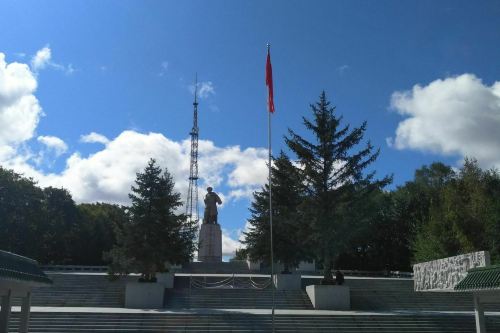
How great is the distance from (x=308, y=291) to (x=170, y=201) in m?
7.84

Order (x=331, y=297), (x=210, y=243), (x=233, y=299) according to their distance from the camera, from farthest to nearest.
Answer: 1. (x=210, y=243)
2. (x=233, y=299)
3. (x=331, y=297)

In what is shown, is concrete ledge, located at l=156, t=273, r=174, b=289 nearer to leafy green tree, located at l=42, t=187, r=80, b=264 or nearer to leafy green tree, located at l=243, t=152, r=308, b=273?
leafy green tree, located at l=243, t=152, r=308, b=273

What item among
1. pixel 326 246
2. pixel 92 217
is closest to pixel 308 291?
pixel 326 246

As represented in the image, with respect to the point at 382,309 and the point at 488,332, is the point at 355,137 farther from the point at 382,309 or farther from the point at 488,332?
the point at 488,332

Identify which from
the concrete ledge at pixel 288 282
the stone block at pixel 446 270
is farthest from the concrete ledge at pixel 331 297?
the stone block at pixel 446 270

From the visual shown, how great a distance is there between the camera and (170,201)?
83.0ft

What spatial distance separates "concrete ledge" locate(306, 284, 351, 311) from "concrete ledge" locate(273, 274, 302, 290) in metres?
2.71

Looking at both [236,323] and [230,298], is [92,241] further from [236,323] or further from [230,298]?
[236,323]

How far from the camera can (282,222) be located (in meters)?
27.4

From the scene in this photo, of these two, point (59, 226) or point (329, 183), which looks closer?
point (329, 183)

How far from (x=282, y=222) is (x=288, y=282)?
302 cm

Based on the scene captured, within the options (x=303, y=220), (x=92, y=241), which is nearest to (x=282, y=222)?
(x=303, y=220)

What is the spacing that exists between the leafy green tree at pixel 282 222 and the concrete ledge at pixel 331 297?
2.29 meters

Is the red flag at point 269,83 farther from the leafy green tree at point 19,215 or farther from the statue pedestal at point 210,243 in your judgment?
the leafy green tree at point 19,215
